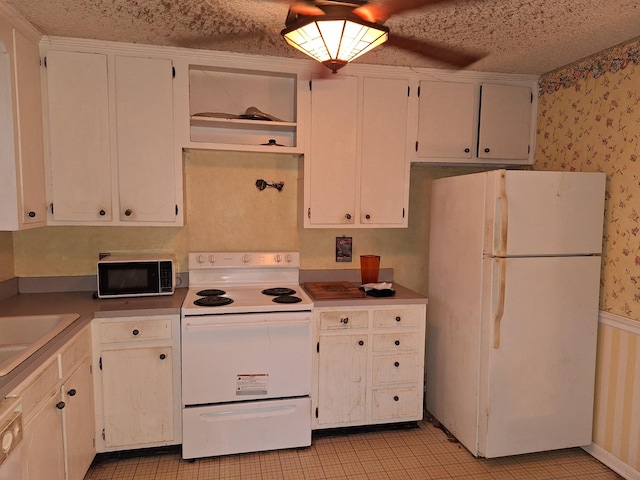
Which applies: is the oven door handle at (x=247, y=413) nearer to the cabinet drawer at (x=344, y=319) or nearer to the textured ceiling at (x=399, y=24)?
the cabinet drawer at (x=344, y=319)

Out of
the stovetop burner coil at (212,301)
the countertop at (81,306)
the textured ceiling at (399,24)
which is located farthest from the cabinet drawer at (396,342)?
the textured ceiling at (399,24)

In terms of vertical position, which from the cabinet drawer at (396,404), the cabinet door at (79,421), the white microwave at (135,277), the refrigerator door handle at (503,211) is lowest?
the cabinet drawer at (396,404)

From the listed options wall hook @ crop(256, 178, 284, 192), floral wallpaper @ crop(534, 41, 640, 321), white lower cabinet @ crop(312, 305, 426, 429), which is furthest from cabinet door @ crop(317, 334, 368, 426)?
floral wallpaper @ crop(534, 41, 640, 321)

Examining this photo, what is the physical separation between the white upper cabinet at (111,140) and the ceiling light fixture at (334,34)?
4.10 feet

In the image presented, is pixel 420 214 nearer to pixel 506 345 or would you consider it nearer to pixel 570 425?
pixel 506 345

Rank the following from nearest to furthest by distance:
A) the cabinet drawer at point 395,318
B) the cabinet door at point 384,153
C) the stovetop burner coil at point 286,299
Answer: the stovetop burner coil at point 286,299
the cabinet drawer at point 395,318
the cabinet door at point 384,153

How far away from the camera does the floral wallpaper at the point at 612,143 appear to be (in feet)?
7.70

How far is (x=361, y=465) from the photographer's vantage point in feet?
8.13

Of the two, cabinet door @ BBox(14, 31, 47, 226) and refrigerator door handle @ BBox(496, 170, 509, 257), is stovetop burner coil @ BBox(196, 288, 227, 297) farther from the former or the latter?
refrigerator door handle @ BBox(496, 170, 509, 257)

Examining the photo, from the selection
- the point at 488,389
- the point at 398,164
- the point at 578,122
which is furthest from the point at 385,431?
the point at 578,122

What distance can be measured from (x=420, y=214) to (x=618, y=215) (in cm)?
125

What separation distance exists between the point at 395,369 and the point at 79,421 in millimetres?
1782

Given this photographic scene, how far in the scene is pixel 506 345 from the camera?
2.41m

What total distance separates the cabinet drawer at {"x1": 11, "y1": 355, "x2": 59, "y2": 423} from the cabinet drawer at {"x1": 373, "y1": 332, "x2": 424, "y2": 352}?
1.72 m
